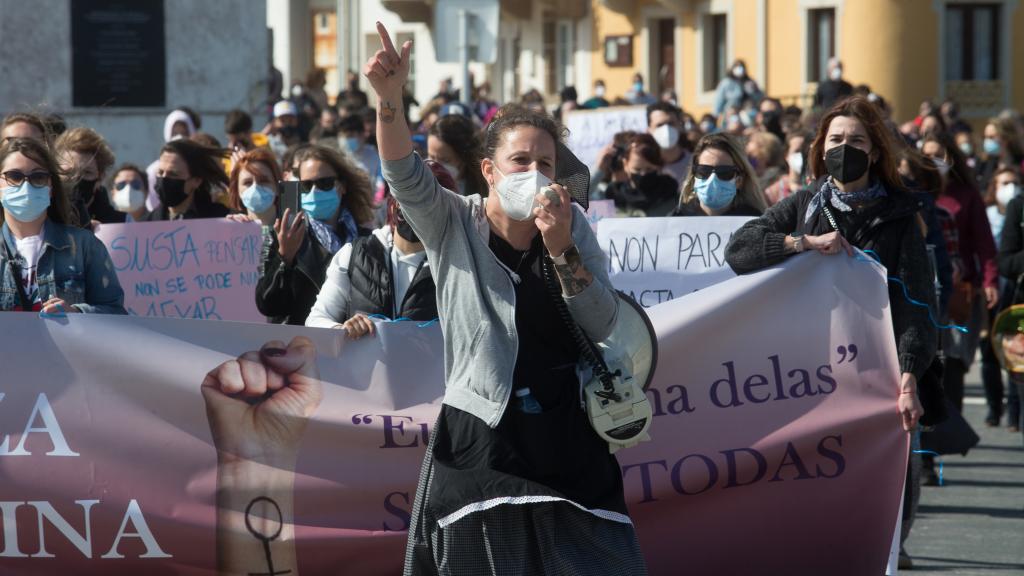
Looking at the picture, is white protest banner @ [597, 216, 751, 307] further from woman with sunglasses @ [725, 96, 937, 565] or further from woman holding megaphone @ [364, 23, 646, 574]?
woman holding megaphone @ [364, 23, 646, 574]

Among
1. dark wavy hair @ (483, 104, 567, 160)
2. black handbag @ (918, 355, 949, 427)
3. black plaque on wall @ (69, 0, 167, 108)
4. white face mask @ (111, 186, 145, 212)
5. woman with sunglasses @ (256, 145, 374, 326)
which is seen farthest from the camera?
black plaque on wall @ (69, 0, 167, 108)

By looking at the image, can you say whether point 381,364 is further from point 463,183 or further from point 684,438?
point 463,183

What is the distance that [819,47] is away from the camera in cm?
4269

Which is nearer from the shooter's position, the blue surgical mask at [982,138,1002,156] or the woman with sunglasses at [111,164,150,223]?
the woman with sunglasses at [111,164,150,223]

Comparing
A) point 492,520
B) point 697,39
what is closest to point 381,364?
point 492,520

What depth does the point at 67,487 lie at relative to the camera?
6.39 meters

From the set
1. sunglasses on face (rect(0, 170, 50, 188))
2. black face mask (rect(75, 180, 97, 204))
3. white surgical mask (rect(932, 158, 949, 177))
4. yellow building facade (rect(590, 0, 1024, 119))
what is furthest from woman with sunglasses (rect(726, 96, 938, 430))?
yellow building facade (rect(590, 0, 1024, 119))

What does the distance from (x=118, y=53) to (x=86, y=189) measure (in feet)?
26.8

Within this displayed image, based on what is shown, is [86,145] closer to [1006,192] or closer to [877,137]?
[877,137]

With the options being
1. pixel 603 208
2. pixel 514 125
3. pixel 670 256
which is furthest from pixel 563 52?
pixel 514 125

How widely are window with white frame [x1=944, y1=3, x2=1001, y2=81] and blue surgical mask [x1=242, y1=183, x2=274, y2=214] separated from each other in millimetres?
35588

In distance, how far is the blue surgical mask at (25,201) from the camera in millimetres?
6801

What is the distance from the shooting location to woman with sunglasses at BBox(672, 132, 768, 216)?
335 inches

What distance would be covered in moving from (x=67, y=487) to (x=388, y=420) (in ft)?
3.67
